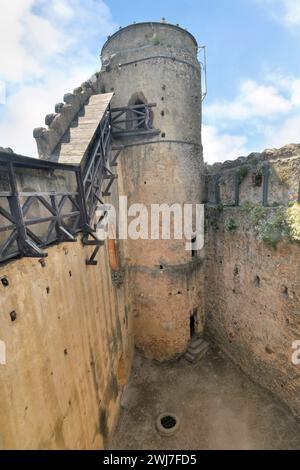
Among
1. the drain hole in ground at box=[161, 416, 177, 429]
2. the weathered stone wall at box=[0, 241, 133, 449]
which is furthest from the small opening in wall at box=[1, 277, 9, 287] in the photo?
the drain hole in ground at box=[161, 416, 177, 429]

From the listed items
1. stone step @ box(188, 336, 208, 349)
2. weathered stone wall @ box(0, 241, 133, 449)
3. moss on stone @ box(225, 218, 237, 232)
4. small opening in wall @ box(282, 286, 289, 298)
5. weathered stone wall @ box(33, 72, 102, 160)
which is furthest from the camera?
stone step @ box(188, 336, 208, 349)

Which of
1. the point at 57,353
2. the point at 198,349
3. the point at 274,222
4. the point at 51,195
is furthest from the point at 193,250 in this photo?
the point at 51,195

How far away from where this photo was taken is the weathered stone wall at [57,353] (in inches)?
141

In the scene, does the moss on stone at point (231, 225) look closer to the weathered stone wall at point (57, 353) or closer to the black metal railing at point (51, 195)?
the black metal railing at point (51, 195)

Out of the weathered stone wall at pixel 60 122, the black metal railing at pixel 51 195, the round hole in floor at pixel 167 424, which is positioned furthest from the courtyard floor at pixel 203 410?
the weathered stone wall at pixel 60 122

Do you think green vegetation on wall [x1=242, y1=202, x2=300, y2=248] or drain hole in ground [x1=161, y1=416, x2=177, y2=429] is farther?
drain hole in ground [x1=161, y1=416, x2=177, y2=429]

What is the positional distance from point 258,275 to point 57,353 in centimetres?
742

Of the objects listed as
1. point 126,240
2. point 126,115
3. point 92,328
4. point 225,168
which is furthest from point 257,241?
point 126,115

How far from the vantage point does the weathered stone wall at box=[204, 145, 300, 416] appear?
811 centimetres

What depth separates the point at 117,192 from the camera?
32.6 ft

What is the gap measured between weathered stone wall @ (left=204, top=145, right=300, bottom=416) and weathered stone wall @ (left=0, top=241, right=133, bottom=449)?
550 centimetres

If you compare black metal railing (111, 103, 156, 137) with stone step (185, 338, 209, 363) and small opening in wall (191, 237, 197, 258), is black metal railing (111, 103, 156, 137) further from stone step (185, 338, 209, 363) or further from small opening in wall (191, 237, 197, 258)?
stone step (185, 338, 209, 363)
